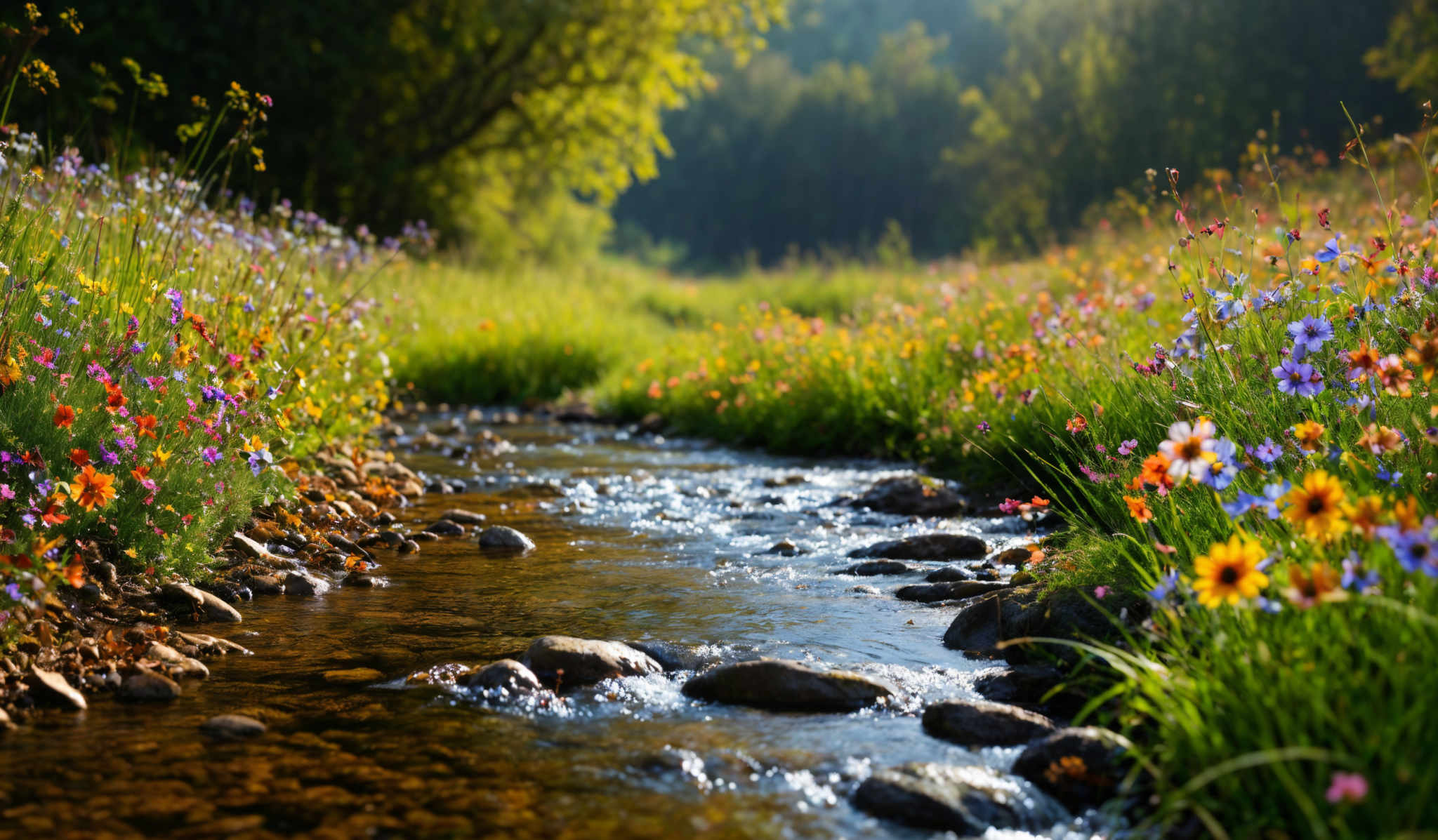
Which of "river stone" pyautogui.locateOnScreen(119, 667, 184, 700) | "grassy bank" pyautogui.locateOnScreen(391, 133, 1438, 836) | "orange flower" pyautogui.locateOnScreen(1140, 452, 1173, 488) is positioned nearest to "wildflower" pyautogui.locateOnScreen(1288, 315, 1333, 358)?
"grassy bank" pyautogui.locateOnScreen(391, 133, 1438, 836)

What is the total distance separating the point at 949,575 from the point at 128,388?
3.28 metres

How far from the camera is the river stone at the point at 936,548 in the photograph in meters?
4.86

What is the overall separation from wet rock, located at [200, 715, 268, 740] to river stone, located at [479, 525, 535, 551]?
2313 millimetres

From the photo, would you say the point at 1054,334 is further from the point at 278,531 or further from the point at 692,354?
the point at 692,354

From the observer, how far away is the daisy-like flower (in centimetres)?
245

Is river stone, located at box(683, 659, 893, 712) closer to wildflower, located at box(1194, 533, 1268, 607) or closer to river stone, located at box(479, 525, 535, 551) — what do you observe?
wildflower, located at box(1194, 533, 1268, 607)

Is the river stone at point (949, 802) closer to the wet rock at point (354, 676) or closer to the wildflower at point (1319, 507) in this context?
the wildflower at point (1319, 507)

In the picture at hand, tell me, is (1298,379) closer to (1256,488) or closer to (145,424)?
(1256,488)

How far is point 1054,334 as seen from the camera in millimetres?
6129

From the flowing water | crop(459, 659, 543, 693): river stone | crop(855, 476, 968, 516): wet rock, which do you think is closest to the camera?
the flowing water

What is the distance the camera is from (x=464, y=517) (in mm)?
5711

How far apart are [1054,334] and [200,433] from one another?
14.9ft

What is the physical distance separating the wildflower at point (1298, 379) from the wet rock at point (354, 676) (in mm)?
2814

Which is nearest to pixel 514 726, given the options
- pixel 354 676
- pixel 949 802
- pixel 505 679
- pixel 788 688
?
pixel 505 679
